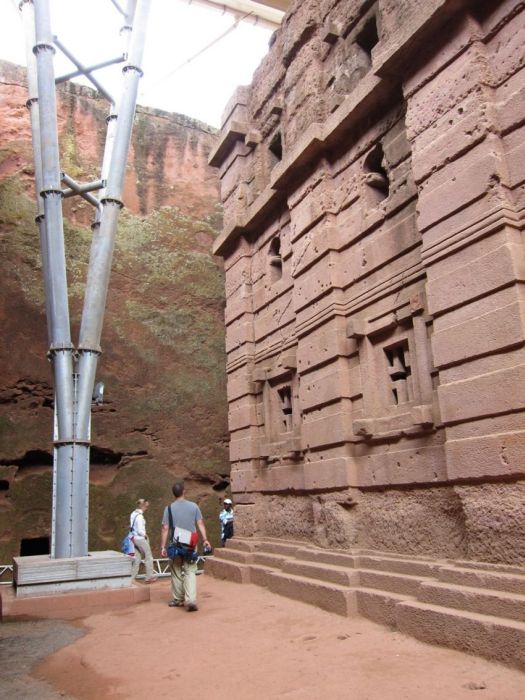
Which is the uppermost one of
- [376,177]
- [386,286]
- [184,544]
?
[376,177]

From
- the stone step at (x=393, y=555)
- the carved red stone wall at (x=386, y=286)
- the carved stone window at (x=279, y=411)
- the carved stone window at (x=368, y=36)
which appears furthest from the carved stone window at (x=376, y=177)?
the stone step at (x=393, y=555)

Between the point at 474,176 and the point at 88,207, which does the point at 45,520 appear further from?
the point at 474,176

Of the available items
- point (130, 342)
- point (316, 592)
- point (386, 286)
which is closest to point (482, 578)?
point (316, 592)

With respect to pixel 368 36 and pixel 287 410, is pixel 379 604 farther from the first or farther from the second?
pixel 368 36

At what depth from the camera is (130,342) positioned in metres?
13.3

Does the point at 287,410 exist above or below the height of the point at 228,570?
above

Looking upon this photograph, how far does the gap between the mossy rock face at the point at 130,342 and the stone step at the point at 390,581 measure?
693 centimetres

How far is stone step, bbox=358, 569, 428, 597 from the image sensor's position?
542 centimetres

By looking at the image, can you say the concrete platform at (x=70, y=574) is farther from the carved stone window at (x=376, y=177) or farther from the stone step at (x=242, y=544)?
the carved stone window at (x=376, y=177)

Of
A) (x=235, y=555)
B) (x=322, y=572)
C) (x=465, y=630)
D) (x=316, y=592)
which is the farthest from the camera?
(x=235, y=555)

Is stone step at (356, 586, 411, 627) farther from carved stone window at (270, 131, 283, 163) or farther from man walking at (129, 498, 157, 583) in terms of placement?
carved stone window at (270, 131, 283, 163)

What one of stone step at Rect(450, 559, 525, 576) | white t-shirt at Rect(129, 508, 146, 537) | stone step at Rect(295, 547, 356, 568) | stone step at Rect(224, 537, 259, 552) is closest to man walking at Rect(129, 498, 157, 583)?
white t-shirt at Rect(129, 508, 146, 537)

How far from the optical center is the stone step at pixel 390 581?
5.42m

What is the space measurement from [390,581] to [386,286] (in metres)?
3.24
